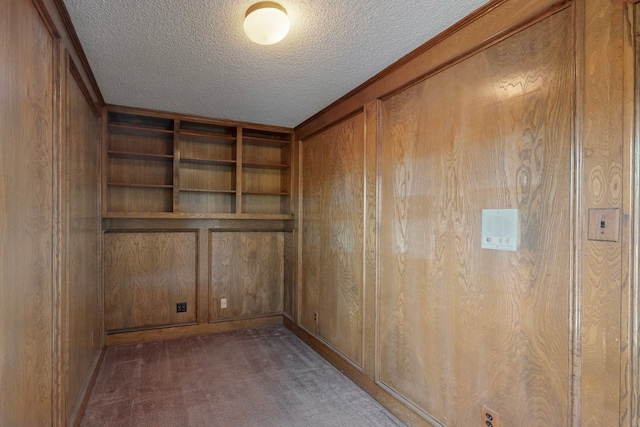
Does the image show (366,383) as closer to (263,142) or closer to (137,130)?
(263,142)

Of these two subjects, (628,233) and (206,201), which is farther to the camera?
(206,201)

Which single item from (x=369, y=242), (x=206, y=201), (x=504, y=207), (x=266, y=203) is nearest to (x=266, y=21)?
(x=504, y=207)

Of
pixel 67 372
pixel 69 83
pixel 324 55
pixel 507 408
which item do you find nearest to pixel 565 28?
pixel 324 55

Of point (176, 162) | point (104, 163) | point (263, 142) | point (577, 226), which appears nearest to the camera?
point (577, 226)

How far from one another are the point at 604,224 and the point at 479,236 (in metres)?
0.55

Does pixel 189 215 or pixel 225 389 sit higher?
pixel 189 215

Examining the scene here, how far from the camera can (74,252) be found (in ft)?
6.92

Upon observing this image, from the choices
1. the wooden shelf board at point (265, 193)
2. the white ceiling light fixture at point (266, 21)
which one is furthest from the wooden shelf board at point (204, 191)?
the white ceiling light fixture at point (266, 21)

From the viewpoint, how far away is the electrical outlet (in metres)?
1.62

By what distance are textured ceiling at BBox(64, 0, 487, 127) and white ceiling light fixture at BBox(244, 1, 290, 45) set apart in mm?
42

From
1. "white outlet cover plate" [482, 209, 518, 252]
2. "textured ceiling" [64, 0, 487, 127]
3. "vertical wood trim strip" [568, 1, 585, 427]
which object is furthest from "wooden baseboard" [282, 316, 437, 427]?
"textured ceiling" [64, 0, 487, 127]

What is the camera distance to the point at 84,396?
227cm

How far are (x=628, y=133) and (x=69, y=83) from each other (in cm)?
265

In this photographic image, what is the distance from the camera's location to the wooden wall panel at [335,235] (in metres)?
2.72
